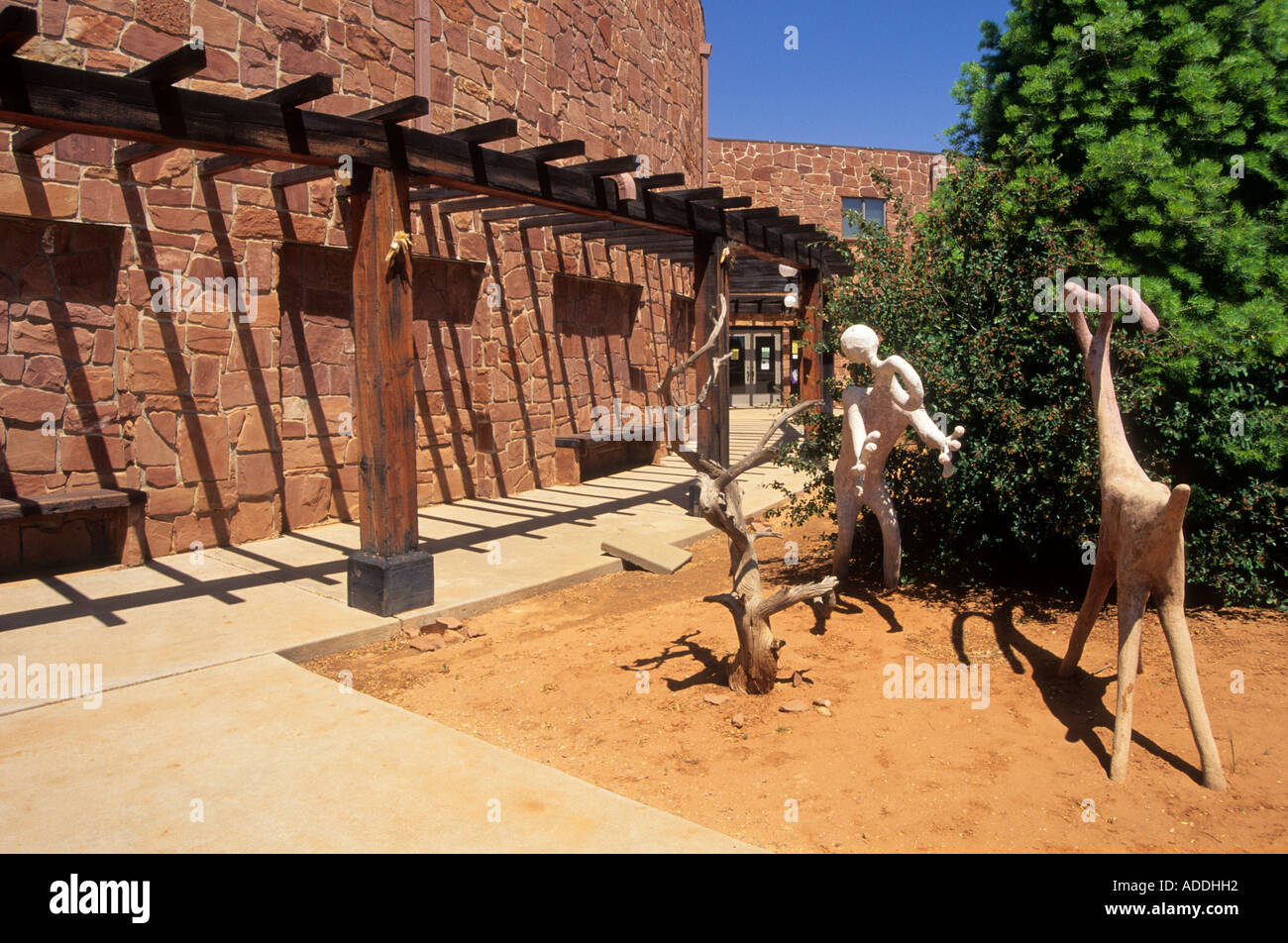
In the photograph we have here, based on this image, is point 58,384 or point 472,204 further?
point 472,204

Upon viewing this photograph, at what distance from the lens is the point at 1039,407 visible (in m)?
5.42

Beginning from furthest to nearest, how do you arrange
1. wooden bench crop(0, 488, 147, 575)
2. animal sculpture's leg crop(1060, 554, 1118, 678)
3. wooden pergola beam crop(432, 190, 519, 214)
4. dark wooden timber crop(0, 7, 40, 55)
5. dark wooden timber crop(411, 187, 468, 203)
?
wooden pergola beam crop(432, 190, 519, 214) → dark wooden timber crop(411, 187, 468, 203) → wooden bench crop(0, 488, 147, 575) → animal sculpture's leg crop(1060, 554, 1118, 678) → dark wooden timber crop(0, 7, 40, 55)

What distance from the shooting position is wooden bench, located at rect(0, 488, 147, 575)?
18.7 ft

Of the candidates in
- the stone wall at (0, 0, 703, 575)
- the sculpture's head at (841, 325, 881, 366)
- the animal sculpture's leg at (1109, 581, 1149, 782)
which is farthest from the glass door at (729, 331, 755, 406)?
the animal sculpture's leg at (1109, 581, 1149, 782)

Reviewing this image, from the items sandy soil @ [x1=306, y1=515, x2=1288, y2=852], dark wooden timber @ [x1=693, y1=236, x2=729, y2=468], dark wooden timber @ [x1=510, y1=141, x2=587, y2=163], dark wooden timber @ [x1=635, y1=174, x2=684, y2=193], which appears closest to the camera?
sandy soil @ [x1=306, y1=515, x2=1288, y2=852]

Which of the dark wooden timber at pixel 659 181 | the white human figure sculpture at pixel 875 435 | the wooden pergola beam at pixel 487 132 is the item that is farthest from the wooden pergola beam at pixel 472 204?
the white human figure sculpture at pixel 875 435

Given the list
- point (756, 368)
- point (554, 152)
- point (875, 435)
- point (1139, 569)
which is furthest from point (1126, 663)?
point (756, 368)

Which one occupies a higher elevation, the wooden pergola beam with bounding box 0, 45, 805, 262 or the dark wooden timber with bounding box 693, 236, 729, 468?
the wooden pergola beam with bounding box 0, 45, 805, 262

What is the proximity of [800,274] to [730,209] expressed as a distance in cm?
259

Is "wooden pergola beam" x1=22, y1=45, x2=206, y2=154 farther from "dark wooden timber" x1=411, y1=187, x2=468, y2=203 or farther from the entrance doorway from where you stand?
the entrance doorway

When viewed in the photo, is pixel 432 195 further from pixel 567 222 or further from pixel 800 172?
pixel 800 172

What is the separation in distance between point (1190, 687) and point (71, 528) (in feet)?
22.2

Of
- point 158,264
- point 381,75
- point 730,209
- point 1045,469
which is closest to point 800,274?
point 730,209

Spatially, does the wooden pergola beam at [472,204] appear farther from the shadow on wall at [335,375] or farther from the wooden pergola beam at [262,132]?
the wooden pergola beam at [262,132]
